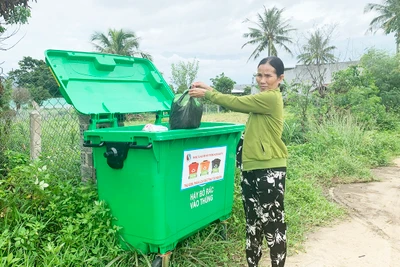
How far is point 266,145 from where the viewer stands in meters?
2.31

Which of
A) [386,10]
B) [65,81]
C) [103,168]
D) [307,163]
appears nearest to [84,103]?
[65,81]

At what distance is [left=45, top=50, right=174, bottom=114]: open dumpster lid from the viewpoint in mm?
2697

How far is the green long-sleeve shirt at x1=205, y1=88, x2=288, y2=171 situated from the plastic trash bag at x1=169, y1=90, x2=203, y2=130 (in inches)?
6.5

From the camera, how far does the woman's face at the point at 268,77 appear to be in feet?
7.61

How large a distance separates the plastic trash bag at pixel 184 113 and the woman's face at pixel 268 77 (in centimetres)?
52

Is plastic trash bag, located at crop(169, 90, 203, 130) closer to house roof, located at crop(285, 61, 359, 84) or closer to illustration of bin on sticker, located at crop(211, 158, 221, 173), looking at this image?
illustration of bin on sticker, located at crop(211, 158, 221, 173)

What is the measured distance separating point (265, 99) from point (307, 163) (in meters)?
4.23

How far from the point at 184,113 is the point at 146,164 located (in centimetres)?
49

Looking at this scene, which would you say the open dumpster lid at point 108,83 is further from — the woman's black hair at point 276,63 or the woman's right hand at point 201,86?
the woman's black hair at point 276,63

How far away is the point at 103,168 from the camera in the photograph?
2412mm

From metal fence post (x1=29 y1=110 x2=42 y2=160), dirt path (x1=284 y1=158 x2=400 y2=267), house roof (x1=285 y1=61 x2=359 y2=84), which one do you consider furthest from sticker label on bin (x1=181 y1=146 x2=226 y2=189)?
house roof (x1=285 y1=61 x2=359 y2=84)

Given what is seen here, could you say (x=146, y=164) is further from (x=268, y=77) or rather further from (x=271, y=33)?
(x=271, y=33)

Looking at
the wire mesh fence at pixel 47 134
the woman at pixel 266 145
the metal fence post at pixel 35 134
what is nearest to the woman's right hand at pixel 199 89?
the woman at pixel 266 145

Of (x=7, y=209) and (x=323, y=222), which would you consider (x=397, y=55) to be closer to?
(x=323, y=222)
